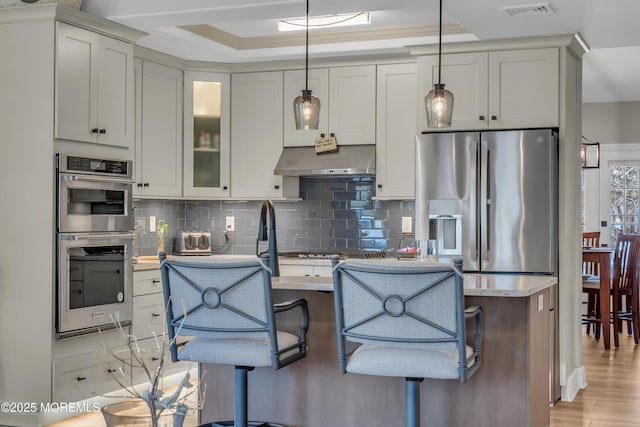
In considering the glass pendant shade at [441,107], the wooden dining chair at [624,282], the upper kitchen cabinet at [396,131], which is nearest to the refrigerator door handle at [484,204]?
the upper kitchen cabinet at [396,131]

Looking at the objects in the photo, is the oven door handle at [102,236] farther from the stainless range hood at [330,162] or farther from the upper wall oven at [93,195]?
the stainless range hood at [330,162]

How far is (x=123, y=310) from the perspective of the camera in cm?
503

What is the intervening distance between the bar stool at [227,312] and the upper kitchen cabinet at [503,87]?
2.53 metres

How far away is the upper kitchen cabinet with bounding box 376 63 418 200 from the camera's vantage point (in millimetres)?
6074

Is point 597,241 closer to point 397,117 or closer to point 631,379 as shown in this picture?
point 631,379

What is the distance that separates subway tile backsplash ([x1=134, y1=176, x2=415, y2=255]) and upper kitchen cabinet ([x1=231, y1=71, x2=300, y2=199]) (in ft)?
0.96

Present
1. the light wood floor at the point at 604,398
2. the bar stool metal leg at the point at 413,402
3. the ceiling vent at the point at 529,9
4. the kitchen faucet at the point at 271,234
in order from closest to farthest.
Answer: the bar stool metal leg at the point at 413,402, the kitchen faucet at the point at 271,234, the ceiling vent at the point at 529,9, the light wood floor at the point at 604,398

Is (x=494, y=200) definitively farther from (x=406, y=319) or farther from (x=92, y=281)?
(x=92, y=281)

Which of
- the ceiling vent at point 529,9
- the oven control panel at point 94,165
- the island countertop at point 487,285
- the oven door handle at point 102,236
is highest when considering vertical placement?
the ceiling vent at point 529,9

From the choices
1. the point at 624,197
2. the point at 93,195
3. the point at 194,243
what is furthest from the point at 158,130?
the point at 624,197

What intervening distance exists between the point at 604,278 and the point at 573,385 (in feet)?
6.78

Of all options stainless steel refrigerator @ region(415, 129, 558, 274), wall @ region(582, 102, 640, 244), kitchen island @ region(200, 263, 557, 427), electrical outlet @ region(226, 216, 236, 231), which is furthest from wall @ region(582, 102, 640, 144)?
kitchen island @ region(200, 263, 557, 427)

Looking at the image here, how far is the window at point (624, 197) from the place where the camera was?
9492 millimetres

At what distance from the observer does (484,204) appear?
5281 millimetres
